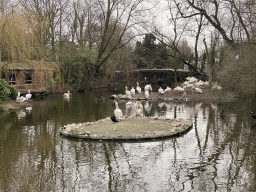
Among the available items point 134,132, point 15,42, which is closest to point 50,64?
point 15,42

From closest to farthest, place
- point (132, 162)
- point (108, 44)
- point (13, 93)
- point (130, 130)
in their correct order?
point (132, 162) → point (130, 130) → point (13, 93) → point (108, 44)

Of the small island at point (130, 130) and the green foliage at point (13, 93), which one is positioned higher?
the green foliage at point (13, 93)

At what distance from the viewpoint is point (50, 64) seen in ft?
65.3

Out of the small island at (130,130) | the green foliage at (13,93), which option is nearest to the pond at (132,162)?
the small island at (130,130)

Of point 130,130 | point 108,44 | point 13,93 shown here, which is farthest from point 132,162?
point 108,44

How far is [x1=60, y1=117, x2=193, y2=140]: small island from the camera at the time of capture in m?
9.14

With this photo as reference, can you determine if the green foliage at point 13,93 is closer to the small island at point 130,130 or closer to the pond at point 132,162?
the pond at point 132,162

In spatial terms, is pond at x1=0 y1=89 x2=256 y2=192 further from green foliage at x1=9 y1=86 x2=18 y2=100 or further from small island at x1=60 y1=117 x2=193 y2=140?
green foliage at x1=9 y1=86 x2=18 y2=100

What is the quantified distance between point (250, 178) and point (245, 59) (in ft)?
19.4

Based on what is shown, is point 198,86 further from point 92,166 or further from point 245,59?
point 92,166

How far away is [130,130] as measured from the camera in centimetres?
991

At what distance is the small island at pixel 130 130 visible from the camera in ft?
30.0

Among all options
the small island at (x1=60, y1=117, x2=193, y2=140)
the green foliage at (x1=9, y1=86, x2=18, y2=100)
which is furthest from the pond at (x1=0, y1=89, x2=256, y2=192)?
the green foliage at (x1=9, y1=86, x2=18, y2=100)

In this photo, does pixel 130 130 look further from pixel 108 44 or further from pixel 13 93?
pixel 108 44
